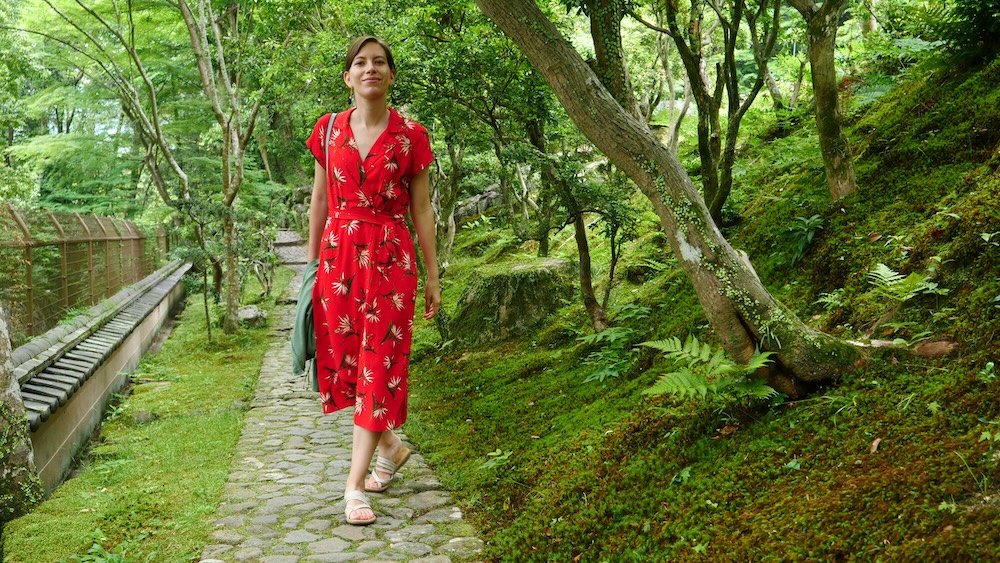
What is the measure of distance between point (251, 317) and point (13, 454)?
8.92 m

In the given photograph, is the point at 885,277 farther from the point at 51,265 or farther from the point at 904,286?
the point at 51,265

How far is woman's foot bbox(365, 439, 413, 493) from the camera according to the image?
14.4 feet

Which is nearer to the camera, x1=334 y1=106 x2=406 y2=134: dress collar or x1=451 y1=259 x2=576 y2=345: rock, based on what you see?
x1=334 y1=106 x2=406 y2=134: dress collar

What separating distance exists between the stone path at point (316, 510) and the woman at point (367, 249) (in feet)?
0.75

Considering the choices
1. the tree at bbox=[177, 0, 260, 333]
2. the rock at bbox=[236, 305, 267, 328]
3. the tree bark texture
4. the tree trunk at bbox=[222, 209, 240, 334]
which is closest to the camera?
the tree bark texture

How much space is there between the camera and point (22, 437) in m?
4.59

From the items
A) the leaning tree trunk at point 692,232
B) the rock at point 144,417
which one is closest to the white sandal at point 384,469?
the leaning tree trunk at point 692,232

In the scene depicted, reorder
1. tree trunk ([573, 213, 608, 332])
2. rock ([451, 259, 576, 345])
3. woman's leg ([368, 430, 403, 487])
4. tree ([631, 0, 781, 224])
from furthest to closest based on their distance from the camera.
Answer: rock ([451, 259, 576, 345]), tree trunk ([573, 213, 608, 332]), tree ([631, 0, 781, 224]), woman's leg ([368, 430, 403, 487])

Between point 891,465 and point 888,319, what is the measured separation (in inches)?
46.5

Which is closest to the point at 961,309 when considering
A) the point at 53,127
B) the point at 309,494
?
the point at 309,494

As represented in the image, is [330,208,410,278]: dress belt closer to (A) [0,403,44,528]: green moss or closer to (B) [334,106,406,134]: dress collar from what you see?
(B) [334,106,406,134]: dress collar

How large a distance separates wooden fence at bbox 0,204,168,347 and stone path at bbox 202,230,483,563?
8.97 ft

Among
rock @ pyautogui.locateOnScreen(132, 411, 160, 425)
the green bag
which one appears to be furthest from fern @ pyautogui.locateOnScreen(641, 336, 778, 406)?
rock @ pyautogui.locateOnScreen(132, 411, 160, 425)

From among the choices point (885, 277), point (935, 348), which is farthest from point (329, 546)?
point (885, 277)
